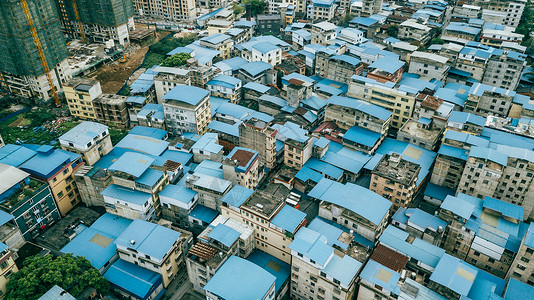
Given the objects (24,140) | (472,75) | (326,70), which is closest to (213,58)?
(326,70)

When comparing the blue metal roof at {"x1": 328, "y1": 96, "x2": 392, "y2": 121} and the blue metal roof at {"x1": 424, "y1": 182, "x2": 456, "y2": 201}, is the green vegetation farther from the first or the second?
the blue metal roof at {"x1": 424, "y1": 182, "x2": 456, "y2": 201}

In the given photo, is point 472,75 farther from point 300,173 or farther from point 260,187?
point 260,187

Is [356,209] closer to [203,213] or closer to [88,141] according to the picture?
[203,213]

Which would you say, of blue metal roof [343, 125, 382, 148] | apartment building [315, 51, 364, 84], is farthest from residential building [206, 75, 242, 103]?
blue metal roof [343, 125, 382, 148]

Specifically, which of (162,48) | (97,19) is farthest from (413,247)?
(97,19)

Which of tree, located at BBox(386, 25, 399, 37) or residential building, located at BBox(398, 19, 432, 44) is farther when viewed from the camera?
tree, located at BBox(386, 25, 399, 37)

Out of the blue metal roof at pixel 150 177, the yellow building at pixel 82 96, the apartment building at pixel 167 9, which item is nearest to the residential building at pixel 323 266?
the blue metal roof at pixel 150 177
